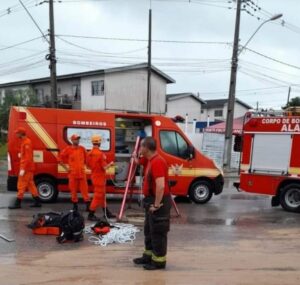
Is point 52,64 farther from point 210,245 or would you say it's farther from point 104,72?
point 210,245

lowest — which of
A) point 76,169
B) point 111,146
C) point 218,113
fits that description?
point 218,113

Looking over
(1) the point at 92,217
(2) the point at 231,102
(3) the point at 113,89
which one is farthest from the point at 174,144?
(3) the point at 113,89

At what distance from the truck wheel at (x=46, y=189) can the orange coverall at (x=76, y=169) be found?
1541mm

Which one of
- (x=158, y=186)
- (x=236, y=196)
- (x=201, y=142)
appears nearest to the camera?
(x=158, y=186)

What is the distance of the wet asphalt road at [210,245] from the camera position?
6500mm

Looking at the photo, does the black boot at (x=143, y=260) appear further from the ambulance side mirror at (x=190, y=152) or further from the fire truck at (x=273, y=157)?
the fire truck at (x=273, y=157)

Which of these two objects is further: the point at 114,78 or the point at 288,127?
the point at 114,78

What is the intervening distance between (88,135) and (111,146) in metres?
0.65

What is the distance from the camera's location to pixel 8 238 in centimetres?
819

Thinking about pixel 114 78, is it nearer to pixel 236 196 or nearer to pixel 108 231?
pixel 236 196

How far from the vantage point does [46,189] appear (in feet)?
40.2

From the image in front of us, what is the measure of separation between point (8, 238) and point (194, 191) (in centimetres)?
624

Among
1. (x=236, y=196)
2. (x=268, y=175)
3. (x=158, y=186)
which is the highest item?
(x=158, y=186)

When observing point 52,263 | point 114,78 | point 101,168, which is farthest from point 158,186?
point 114,78
